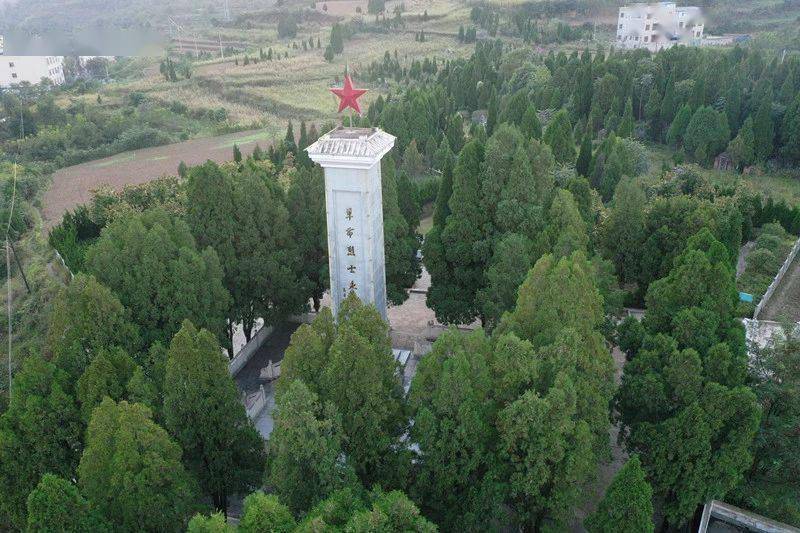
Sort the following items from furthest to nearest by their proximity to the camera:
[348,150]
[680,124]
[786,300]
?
[680,124] < [786,300] < [348,150]

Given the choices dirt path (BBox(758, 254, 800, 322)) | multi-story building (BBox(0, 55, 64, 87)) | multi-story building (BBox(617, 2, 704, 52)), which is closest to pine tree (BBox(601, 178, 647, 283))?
dirt path (BBox(758, 254, 800, 322))

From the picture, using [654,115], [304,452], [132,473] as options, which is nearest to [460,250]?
[304,452]

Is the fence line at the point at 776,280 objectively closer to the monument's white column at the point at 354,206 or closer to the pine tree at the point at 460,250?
the pine tree at the point at 460,250

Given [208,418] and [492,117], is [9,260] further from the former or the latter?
[492,117]

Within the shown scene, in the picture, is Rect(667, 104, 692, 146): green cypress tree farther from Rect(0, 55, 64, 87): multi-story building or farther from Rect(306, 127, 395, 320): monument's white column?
Rect(0, 55, 64, 87): multi-story building

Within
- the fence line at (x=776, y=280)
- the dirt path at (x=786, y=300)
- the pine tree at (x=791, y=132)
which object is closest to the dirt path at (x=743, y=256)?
the fence line at (x=776, y=280)
